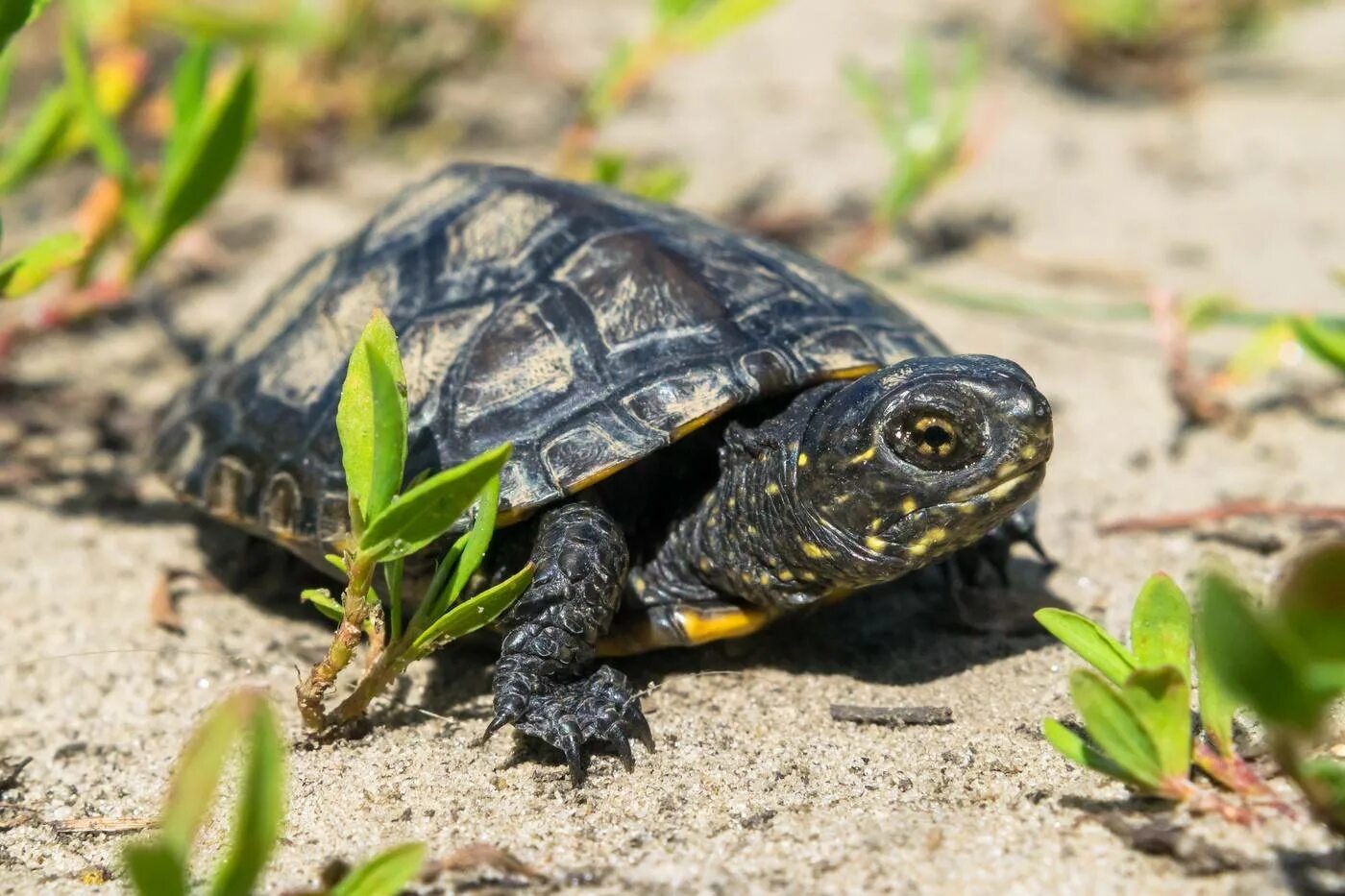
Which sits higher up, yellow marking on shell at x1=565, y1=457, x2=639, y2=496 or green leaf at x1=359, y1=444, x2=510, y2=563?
green leaf at x1=359, y1=444, x2=510, y2=563

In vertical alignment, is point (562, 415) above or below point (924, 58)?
below

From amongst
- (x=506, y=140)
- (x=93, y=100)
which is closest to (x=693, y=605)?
(x=93, y=100)

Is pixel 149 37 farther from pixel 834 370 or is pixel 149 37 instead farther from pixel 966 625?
pixel 966 625

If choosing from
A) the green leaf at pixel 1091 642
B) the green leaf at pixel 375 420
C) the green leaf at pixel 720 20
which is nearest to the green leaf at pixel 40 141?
the green leaf at pixel 375 420

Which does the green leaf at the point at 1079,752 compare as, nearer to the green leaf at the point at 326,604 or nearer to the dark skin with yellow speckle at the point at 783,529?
the dark skin with yellow speckle at the point at 783,529

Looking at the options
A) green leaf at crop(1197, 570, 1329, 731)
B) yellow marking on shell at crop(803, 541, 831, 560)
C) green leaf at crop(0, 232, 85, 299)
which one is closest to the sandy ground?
yellow marking on shell at crop(803, 541, 831, 560)

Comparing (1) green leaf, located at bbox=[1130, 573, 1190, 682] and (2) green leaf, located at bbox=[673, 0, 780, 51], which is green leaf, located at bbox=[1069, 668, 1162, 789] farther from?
(2) green leaf, located at bbox=[673, 0, 780, 51]
